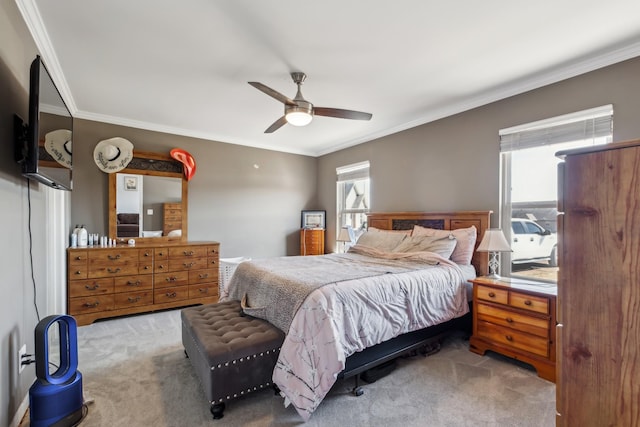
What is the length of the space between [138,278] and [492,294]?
3983mm

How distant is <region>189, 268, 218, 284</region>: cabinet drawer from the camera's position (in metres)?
4.09

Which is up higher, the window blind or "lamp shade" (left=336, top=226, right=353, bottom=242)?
the window blind

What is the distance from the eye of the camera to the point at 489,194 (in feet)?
10.7

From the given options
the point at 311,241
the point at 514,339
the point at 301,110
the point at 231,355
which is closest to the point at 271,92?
the point at 301,110

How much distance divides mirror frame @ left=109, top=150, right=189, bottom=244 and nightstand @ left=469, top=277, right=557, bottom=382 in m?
3.97

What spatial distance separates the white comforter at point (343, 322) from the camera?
1.84 meters

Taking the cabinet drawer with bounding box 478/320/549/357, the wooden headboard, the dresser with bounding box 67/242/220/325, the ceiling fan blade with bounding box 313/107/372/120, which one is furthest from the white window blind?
the dresser with bounding box 67/242/220/325

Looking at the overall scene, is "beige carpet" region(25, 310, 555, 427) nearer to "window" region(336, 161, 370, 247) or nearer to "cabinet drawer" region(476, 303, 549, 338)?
"cabinet drawer" region(476, 303, 549, 338)

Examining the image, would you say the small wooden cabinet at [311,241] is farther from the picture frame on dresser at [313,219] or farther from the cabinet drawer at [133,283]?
the cabinet drawer at [133,283]

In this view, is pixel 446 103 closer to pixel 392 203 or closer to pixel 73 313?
pixel 392 203

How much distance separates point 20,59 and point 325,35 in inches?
76.8

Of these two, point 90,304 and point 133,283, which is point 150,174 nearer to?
point 133,283

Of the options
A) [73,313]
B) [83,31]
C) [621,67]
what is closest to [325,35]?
[83,31]

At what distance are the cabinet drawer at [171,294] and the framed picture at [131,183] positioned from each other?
4.83 ft
